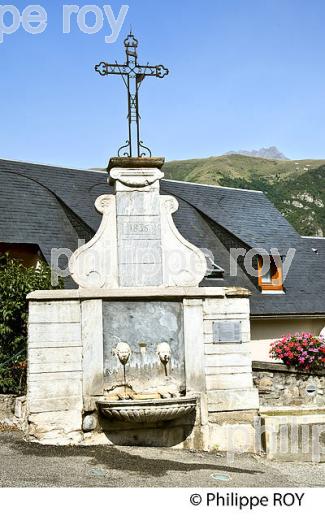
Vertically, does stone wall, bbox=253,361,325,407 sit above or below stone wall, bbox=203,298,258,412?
below

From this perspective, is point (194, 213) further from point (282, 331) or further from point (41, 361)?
point (41, 361)

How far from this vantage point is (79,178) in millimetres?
22391

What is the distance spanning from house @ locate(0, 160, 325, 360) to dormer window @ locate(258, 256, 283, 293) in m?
0.03

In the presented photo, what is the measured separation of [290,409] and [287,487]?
11.4 ft

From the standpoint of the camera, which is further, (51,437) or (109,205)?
(109,205)

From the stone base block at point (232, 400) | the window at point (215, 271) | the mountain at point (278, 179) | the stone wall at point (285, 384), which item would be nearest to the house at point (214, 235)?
the window at point (215, 271)

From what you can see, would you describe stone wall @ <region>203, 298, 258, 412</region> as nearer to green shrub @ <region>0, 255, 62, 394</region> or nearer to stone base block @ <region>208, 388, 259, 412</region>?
stone base block @ <region>208, 388, 259, 412</region>

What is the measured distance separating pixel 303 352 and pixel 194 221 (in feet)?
Answer: 27.3

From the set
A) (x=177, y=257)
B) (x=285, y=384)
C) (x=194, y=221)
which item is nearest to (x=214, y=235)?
(x=194, y=221)

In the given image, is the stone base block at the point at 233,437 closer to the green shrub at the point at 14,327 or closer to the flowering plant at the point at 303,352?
the green shrub at the point at 14,327

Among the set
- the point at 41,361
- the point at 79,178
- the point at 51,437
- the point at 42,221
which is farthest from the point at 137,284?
the point at 79,178

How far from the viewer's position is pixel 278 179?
115 m

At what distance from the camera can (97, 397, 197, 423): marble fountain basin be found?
31.3 ft

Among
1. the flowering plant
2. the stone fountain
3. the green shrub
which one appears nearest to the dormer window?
the flowering plant
